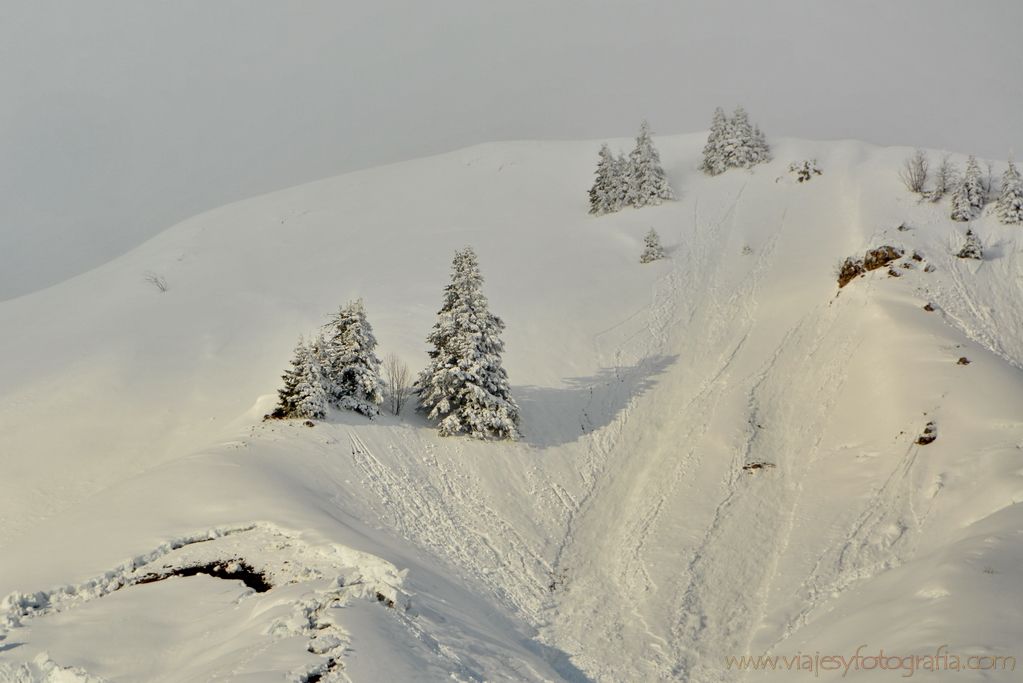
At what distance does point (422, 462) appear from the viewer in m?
22.2

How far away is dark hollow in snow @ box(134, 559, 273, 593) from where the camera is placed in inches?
496

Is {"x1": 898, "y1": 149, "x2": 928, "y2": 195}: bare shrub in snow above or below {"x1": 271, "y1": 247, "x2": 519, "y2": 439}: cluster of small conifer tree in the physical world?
above

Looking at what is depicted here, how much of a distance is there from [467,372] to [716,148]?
1802 inches

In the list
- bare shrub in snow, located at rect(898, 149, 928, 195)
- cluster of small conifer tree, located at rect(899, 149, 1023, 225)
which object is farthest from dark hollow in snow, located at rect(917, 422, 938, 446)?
bare shrub in snow, located at rect(898, 149, 928, 195)

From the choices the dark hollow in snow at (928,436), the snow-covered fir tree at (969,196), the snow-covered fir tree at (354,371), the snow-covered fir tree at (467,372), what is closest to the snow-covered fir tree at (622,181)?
the snow-covered fir tree at (969,196)

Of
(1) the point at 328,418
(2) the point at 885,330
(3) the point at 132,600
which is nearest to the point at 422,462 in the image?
(1) the point at 328,418

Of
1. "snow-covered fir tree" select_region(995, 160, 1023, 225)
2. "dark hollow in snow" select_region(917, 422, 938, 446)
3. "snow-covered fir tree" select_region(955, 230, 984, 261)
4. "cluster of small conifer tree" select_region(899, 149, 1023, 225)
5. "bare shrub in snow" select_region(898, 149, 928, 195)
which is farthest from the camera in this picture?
"bare shrub in snow" select_region(898, 149, 928, 195)

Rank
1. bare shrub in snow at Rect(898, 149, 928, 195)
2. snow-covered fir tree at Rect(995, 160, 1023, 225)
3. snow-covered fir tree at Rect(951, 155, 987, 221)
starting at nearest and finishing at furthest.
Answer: snow-covered fir tree at Rect(995, 160, 1023, 225) < snow-covered fir tree at Rect(951, 155, 987, 221) < bare shrub in snow at Rect(898, 149, 928, 195)

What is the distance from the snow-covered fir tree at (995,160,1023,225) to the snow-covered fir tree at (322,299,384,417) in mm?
37485

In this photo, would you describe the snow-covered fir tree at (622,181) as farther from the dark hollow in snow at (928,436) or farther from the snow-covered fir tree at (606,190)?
the dark hollow in snow at (928,436)

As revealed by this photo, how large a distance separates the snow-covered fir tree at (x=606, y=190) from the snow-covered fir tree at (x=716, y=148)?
10.1 m

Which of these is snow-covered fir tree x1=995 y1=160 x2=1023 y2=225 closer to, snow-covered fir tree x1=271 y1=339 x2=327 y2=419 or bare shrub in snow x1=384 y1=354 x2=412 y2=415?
bare shrub in snow x1=384 y1=354 x2=412 y2=415

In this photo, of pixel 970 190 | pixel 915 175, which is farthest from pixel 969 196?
pixel 915 175

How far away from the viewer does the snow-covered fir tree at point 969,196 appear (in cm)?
4000
